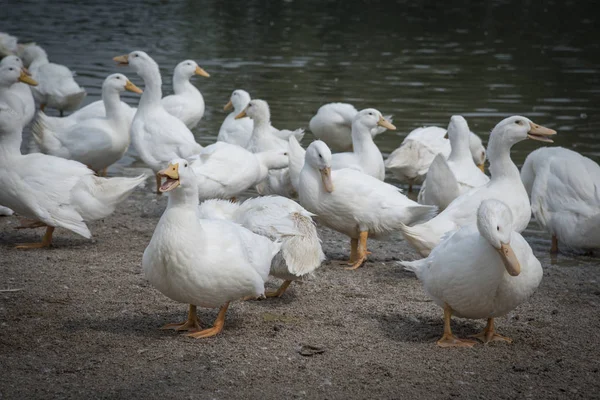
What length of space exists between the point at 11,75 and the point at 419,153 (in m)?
4.95

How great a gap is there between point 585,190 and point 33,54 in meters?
10.9

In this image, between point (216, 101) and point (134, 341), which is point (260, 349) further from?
point (216, 101)

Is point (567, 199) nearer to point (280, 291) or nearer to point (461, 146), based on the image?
point (461, 146)

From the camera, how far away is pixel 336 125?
11.9 m

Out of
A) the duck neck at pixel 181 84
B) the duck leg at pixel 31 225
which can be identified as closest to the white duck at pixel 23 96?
the duck neck at pixel 181 84

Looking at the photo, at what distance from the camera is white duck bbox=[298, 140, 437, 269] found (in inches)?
304

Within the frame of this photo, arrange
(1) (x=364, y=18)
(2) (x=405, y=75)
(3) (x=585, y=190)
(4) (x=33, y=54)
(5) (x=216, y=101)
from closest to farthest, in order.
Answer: (3) (x=585, y=190) → (5) (x=216, y=101) → (4) (x=33, y=54) → (2) (x=405, y=75) → (1) (x=364, y=18)

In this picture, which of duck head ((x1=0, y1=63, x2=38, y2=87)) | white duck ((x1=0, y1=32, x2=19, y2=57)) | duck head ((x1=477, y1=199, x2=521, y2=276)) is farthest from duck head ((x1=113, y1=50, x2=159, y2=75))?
white duck ((x1=0, y1=32, x2=19, y2=57))

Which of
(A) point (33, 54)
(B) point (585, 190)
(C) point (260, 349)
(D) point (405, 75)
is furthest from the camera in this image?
(D) point (405, 75)

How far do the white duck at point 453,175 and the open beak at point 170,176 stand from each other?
3198 millimetres

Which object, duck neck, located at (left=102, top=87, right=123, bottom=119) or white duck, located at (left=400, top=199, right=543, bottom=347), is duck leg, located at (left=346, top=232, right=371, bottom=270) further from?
duck neck, located at (left=102, top=87, right=123, bottom=119)

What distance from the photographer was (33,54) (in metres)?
16.1

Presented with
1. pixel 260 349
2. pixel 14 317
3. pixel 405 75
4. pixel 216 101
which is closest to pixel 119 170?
pixel 216 101

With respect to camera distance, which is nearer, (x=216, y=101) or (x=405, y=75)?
(x=216, y=101)
